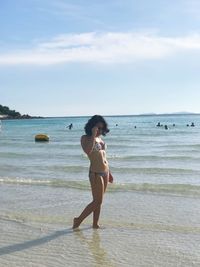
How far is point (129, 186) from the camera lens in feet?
43.1

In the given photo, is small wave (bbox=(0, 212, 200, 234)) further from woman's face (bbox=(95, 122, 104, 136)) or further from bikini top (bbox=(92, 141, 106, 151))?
woman's face (bbox=(95, 122, 104, 136))

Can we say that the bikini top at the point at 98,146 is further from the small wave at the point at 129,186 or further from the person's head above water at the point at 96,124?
the small wave at the point at 129,186

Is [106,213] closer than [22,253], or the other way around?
[22,253]

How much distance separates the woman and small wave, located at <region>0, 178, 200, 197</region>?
4.12 meters

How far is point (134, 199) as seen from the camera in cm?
1105

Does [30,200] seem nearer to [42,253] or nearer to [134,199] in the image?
[134,199]

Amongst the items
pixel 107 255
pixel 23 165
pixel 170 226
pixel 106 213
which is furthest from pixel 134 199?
pixel 23 165

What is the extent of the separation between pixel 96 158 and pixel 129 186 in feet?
17.9

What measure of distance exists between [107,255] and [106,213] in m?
2.81

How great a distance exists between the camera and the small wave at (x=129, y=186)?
1221 centimetres

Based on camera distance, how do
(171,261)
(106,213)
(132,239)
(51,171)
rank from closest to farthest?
(171,261) → (132,239) → (106,213) → (51,171)

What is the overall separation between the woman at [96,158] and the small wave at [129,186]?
4.12 m

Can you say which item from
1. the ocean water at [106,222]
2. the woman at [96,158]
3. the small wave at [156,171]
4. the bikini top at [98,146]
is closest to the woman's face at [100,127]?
the woman at [96,158]

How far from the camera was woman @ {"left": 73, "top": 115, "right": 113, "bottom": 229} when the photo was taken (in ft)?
25.1
